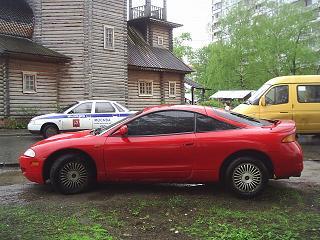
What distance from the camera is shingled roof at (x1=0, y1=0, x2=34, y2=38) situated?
22.4 meters

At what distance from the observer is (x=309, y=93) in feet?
43.9

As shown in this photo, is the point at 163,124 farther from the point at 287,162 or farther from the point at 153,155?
the point at 287,162

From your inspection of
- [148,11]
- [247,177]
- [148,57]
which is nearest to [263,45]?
[148,11]

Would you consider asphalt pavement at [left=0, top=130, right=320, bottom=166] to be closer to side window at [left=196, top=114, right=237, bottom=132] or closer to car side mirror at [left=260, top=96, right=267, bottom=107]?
car side mirror at [left=260, top=96, right=267, bottom=107]

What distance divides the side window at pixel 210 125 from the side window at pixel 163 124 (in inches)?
5.1

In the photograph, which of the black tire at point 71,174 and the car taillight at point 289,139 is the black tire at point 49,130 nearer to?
the black tire at point 71,174

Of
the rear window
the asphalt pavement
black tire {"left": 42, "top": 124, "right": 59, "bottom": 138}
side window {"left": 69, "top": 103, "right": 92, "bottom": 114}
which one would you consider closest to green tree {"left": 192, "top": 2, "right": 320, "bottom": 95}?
the asphalt pavement

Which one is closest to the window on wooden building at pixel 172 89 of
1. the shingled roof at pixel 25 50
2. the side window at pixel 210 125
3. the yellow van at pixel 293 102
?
the shingled roof at pixel 25 50

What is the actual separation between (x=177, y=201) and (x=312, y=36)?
39.5m

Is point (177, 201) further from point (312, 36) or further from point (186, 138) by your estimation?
point (312, 36)

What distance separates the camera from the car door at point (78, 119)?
49.6 ft

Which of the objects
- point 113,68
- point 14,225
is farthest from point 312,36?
point 14,225

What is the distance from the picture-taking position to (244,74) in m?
47.0

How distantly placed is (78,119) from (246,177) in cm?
980
